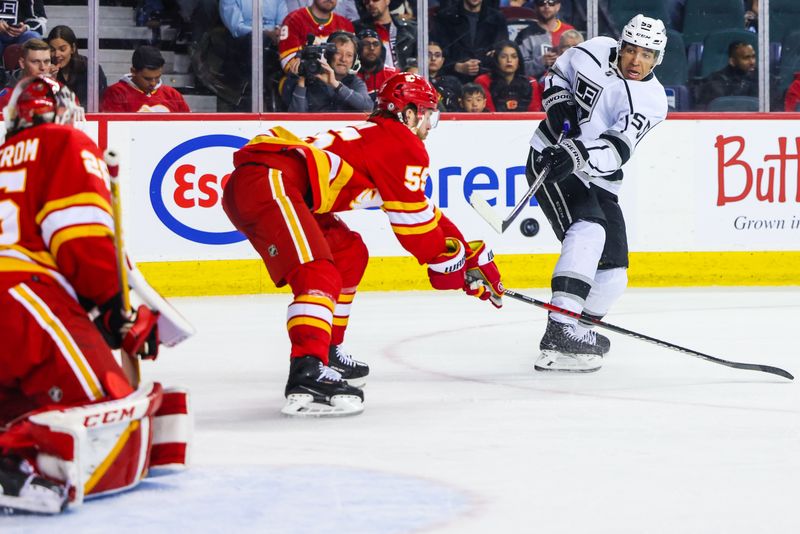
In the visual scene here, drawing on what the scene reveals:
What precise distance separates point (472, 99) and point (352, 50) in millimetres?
644

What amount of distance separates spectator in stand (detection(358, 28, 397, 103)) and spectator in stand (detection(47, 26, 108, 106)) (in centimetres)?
131

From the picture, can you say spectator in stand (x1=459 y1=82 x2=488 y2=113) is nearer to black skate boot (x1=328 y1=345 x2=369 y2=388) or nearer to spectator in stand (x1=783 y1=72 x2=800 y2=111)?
spectator in stand (x1=783 y1=72 x2=800 y2=111)

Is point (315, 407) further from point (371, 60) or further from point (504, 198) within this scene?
point (371, 60)

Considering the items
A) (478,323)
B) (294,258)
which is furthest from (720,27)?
(294,258)

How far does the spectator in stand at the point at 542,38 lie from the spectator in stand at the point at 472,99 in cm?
39

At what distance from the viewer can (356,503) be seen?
2559 mm

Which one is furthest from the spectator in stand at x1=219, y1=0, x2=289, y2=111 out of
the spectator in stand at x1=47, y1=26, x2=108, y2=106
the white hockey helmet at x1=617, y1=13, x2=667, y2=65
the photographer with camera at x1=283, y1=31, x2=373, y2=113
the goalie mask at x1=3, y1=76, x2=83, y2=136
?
the goalie mask at x1=3, y1=76, x2=83, y2=136

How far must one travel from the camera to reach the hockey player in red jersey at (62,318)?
95.3 inches

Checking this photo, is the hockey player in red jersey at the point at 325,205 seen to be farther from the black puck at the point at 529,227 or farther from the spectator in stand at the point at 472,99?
the spectator in stand at the point at 472,99

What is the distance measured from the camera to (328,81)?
675 centimetres

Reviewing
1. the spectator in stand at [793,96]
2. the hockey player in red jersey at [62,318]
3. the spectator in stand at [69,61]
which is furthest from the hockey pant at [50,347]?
the spectator in stand at [793,96]

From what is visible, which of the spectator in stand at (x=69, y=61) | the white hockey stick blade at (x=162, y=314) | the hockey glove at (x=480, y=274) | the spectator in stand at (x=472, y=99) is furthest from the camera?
the spectator in stand at (x=472, y=99)

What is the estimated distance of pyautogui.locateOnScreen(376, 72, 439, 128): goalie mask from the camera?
3.70 meters

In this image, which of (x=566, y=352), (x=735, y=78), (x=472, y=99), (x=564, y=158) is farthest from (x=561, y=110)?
(x=735, y=78)
